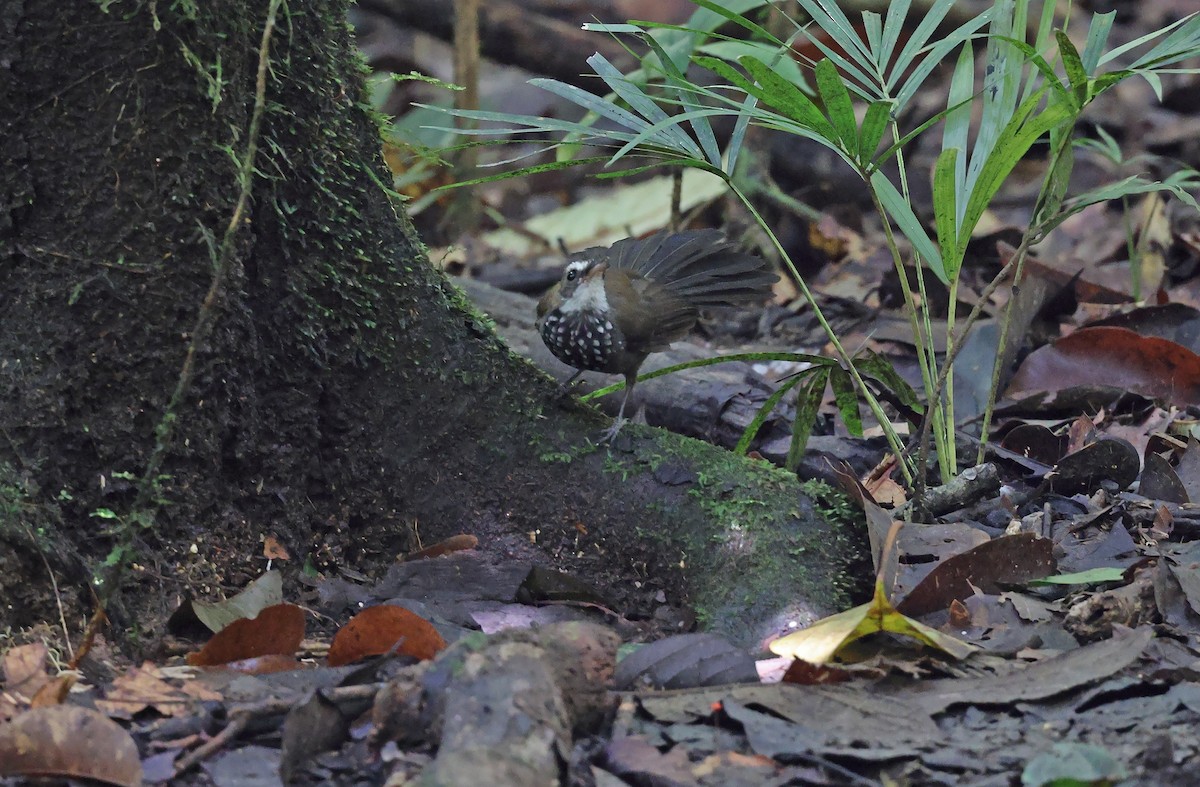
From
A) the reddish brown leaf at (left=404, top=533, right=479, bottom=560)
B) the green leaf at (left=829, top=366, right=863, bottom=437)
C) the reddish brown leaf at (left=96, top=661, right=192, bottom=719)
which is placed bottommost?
the reddish brown leaf at (left=404, top=533, right=479, bottom=560)

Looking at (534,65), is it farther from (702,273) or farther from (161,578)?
(161,578)

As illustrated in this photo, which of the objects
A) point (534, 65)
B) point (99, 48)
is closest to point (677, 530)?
point (99, 48)

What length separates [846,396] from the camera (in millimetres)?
3309

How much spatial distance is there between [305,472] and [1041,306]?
117 inches

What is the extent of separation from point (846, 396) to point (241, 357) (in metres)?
1.64

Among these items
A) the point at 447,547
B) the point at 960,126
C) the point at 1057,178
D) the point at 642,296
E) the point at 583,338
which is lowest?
the point at 447,547

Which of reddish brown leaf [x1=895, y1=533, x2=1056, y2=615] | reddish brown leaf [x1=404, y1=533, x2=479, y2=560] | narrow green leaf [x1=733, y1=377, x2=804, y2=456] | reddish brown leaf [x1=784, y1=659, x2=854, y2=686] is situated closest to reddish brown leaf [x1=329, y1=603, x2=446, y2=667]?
reddish brown leaf [x1=404, y1=533, x2=479, y2=560]

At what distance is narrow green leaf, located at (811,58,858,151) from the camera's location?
2602 millimetres

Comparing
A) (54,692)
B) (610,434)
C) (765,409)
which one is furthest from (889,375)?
(54,692)

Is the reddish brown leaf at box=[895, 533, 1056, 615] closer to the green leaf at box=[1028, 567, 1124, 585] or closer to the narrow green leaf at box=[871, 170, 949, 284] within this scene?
the green leaf at box=[1028, 567, 1124, 585]

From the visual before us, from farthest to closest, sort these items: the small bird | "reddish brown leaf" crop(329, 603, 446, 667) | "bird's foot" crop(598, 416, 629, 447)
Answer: the small bird, "bird's foot" crop(598, 416, 629, 447), "reddish brown leaf" crop(329, 603, 446, 667)

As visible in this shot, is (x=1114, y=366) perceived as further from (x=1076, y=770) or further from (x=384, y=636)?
(x=384, y=636)

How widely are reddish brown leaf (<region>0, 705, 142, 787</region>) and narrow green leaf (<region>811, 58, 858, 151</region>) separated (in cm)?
191

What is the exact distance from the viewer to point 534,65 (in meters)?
8.30
